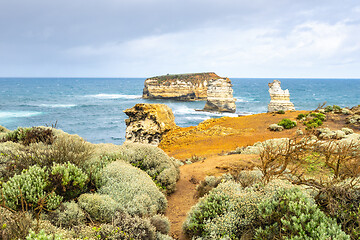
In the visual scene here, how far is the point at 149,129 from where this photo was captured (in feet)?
61.6

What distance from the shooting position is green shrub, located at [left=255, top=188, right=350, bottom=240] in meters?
3.71

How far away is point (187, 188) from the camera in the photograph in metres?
8.30

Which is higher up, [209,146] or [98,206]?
[98,206]

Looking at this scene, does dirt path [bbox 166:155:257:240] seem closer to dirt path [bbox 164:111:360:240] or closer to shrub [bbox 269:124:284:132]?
dirt path [bbox 164:111:360:240]

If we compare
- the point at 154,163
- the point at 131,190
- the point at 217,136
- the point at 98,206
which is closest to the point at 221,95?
the point at 217,136

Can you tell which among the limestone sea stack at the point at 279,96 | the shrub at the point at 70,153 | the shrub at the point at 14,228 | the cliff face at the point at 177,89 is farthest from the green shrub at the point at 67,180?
the cliff face at the point at 177,89

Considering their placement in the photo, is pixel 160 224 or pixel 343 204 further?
pixel 160 224

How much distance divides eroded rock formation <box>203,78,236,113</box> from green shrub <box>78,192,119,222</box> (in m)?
48.7

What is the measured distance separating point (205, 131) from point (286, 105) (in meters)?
21.0

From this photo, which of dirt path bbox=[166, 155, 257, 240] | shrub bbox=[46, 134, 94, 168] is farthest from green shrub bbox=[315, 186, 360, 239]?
shrub bbox=[46, 134, 94, 168]

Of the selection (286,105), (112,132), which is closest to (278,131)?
(286,105)

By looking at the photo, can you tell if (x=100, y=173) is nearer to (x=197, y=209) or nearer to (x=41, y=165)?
(x=41, y=165)

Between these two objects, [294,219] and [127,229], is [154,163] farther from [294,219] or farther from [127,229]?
[294,219]

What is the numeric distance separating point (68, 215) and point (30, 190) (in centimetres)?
95
